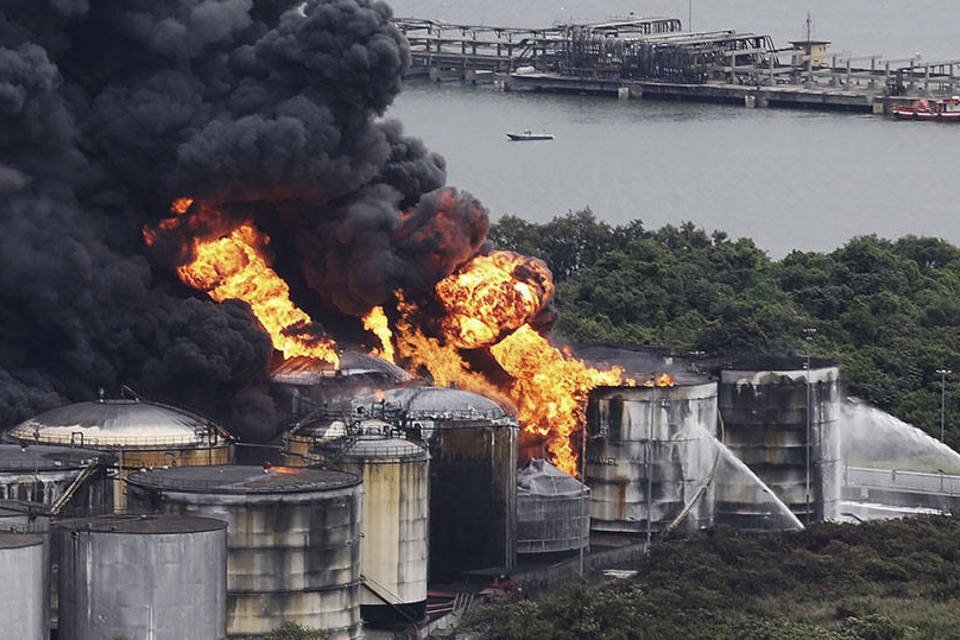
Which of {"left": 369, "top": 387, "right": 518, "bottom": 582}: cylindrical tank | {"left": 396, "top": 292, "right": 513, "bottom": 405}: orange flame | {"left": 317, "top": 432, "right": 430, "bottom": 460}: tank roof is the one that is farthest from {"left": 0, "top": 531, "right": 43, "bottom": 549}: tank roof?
{"left": 396, "top": 292, "right": 513, "bottom": 405}: orange flame

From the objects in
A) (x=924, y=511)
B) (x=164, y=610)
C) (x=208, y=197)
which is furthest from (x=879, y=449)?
(x=164, y=610)

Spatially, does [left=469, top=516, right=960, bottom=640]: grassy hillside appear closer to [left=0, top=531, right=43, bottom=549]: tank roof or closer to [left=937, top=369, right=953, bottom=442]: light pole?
[left=0, top=531, right=43, bottom=549]: tank roof

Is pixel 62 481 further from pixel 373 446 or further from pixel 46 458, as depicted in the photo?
pixel 373 446

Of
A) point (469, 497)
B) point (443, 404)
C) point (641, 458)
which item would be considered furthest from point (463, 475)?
point (641, 458)

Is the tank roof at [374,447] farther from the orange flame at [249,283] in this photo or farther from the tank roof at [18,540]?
the orange flame at [249,283]

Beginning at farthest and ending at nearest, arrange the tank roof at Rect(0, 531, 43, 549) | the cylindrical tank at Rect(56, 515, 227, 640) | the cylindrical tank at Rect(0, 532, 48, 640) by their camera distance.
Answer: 1. the cylindrical tank at Rect(56, 515, 227, 640)
2. the tank roof at Rect(0, 531, 43, 549)
3. the cylindrical tank at Rect(0, 532, 48, 640)

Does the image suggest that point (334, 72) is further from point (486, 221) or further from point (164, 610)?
point (164, 610)
